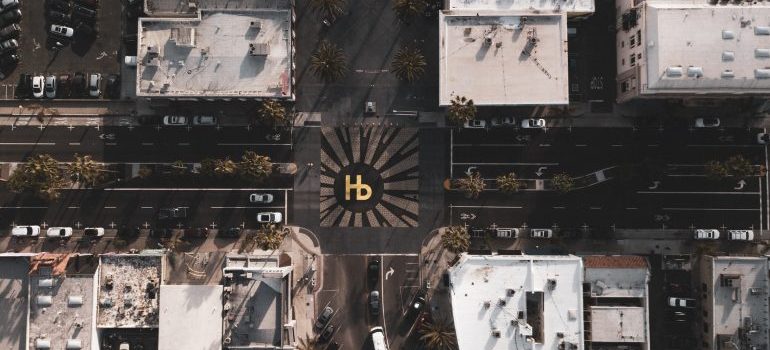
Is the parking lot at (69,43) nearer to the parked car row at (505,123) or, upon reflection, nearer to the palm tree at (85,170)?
the palm tree at (85,170)

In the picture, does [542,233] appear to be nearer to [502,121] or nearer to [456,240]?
[456,240]

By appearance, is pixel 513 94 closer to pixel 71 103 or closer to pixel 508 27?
pixel 508 27

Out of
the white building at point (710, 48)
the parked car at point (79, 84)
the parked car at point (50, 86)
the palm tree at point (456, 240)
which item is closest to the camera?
the white building at point (710, 48)

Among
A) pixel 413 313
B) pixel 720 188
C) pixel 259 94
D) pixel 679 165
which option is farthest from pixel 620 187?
pixel 259 94

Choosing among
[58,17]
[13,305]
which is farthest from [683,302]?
[58,17]

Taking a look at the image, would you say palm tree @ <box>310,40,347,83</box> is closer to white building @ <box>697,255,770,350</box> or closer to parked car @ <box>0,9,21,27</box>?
parked car @ <box>0,9,21,27</box>

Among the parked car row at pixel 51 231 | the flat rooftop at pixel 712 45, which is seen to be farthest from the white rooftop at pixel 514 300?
the parked car row at pixel 51 231
